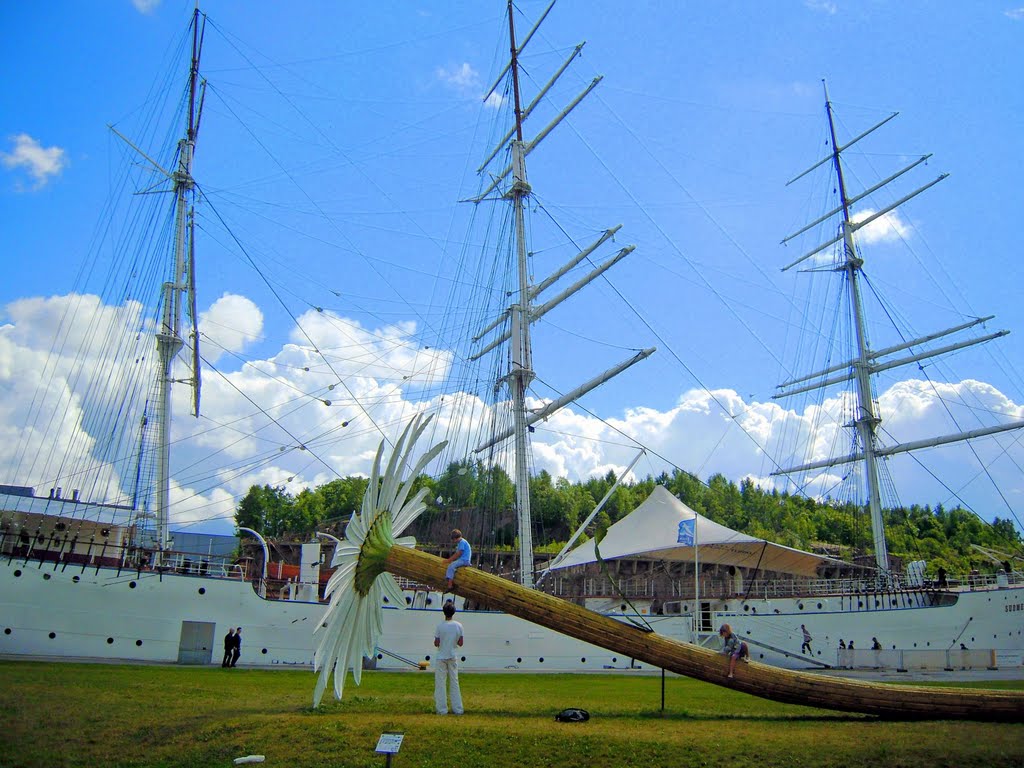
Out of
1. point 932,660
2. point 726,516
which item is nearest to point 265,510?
point 726,516

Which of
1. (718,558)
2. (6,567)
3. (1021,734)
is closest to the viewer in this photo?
(1021,734)

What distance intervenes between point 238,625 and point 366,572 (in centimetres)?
1699

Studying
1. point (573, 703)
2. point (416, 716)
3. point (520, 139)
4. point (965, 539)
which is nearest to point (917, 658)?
point (573, 703)

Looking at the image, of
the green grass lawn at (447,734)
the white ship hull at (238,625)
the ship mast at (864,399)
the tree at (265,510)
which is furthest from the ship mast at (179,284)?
the tree at (265,510)

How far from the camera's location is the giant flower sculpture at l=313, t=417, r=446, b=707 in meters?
7.91

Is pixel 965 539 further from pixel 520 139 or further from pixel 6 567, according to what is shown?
pixel 6 567

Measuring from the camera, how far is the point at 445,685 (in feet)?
30.9

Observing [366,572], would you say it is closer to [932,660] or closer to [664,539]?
[932,660]

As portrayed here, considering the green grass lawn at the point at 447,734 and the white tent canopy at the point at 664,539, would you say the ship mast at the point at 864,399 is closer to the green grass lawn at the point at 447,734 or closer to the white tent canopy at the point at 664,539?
the white tent canopy at the point at 664,539

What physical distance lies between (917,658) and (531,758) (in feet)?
71.5

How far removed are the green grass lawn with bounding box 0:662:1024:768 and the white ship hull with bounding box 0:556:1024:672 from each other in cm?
744

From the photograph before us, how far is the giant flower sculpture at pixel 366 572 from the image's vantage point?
Result: 26.0 ft

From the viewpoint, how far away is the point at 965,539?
90.5 m

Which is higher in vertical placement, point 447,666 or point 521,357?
point 521,357
